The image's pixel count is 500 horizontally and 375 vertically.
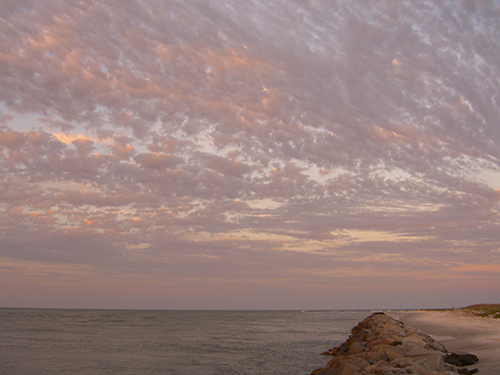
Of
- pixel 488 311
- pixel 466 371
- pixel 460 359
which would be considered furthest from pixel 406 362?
pixel 488 311

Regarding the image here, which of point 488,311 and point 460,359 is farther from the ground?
point 460,359

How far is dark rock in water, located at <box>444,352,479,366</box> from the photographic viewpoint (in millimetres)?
15348

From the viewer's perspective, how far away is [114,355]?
2592 centimetres

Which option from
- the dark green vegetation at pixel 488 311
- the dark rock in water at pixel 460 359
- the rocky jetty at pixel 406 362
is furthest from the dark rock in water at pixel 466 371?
the dark green vegetation at pixel 488 311

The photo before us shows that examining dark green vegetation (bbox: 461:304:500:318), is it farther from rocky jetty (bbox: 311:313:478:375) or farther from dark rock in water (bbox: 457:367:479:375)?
dark rock in water (bbox: 457:367:479:375)

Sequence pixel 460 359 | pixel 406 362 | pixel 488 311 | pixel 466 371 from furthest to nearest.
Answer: pixel 488 311
pixel 460 359
pixel 466 371
pixel 406 362

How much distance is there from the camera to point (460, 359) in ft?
50.7

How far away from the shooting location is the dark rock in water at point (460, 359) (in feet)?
50.4

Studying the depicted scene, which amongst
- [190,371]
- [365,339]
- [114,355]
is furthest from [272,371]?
[114,355]

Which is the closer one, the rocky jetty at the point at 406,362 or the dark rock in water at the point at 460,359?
the rocky jetty at the point at 406,362

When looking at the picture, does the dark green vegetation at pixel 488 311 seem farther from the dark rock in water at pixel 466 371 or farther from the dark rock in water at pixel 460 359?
the dark rock in water at pixel 466 371

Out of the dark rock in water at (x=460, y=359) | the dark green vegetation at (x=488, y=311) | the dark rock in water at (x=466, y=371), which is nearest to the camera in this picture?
the dark rock in water at (x=466, y=371)

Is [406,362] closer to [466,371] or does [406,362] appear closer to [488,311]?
[466,371]

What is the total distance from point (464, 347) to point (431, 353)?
8.18 m
